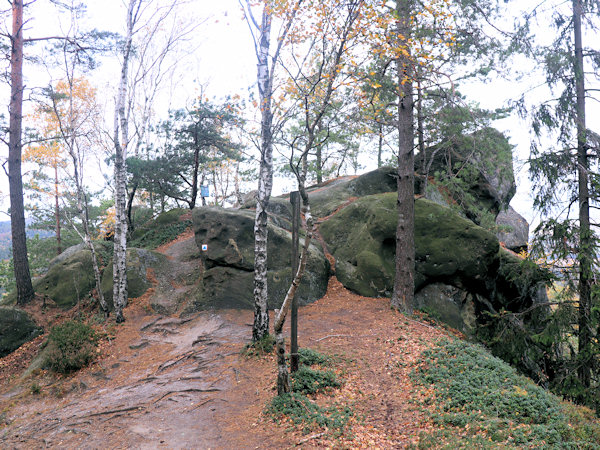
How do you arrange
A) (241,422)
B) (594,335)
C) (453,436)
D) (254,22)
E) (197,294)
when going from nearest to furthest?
(453,436), (241,422), (254,22), (594,335), (197,294)

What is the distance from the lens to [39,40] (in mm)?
12211

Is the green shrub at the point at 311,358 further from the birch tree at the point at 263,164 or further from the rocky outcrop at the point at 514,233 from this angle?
the rocky outcrop at the point at 514,233

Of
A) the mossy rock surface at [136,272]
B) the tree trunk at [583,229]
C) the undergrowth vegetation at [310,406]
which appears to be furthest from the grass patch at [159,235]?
the tree trunk at [583,229]

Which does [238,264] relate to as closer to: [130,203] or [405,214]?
[405,214]

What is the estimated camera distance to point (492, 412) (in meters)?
5.03

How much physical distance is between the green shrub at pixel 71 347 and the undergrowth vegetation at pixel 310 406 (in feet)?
17.8

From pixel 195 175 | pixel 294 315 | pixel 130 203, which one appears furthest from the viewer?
pixel 195 175

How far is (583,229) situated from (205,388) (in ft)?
29.9

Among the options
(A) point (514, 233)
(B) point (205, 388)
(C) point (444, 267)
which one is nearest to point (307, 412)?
(B) point (205, 388)

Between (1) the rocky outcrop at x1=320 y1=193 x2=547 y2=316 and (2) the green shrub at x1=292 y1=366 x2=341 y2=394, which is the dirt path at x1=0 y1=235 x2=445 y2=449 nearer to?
(2) the green shrub at x1=292 y1=366 x2=341 y2=394

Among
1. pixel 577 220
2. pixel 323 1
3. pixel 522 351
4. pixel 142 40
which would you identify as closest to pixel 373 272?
pixel 522 351

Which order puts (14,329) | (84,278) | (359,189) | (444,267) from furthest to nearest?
(359,189) → (84,278) → (444,267) → (14,329)

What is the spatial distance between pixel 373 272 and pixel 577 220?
5.49m

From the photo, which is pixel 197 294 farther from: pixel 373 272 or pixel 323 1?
pixel 323 1
